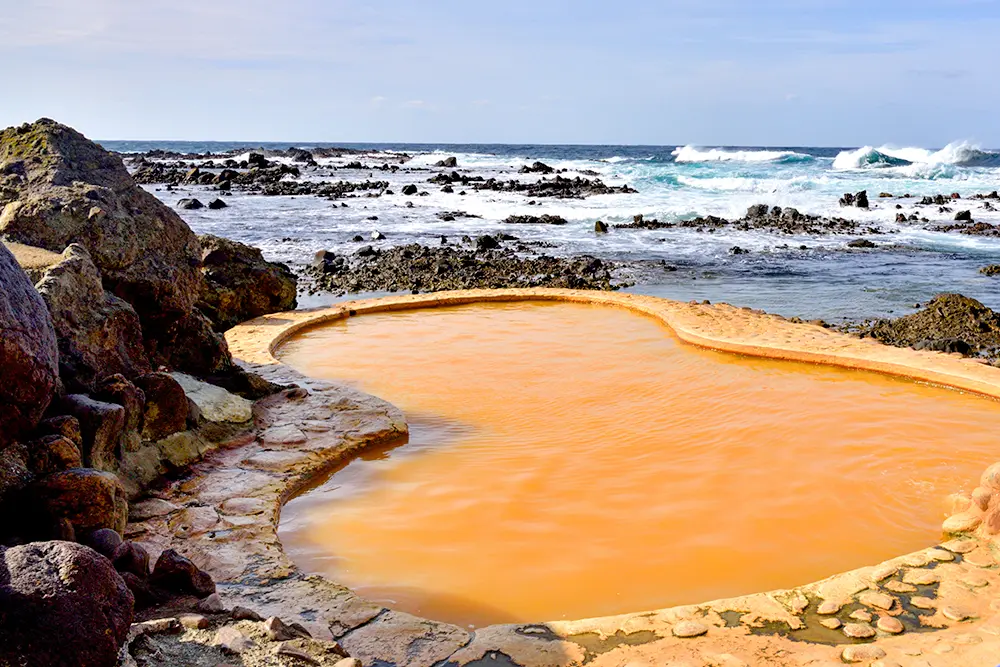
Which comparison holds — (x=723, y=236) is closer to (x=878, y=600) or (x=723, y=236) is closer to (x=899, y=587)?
(x=899, y=587)

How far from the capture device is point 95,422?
4137 millimetres

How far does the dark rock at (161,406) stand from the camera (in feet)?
16.7

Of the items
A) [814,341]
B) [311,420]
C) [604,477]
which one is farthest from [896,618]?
[814,341]

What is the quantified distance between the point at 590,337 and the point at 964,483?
4.33 m

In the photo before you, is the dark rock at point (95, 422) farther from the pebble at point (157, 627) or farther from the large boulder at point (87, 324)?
the pebble at point (157, 627)

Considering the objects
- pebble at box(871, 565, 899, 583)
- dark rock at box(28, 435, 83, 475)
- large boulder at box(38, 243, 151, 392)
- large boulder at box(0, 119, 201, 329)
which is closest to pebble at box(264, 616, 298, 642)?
dark rock at box(28, 435, 83, 475)

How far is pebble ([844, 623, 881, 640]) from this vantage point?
139 inches

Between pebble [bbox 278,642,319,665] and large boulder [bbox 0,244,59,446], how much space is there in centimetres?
162

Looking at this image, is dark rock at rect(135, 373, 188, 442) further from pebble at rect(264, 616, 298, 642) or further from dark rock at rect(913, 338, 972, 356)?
A: dark rock at rect(913, 338, 972, 356)

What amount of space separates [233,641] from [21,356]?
1601 mm

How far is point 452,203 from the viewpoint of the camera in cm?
2794

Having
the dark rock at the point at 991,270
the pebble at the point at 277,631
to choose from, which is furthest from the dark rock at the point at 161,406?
the dark rock at the point at 991,270

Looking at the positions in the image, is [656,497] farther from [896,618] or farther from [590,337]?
[590,337]

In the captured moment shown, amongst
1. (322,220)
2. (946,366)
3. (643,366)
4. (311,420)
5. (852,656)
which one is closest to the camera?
(852,656)
